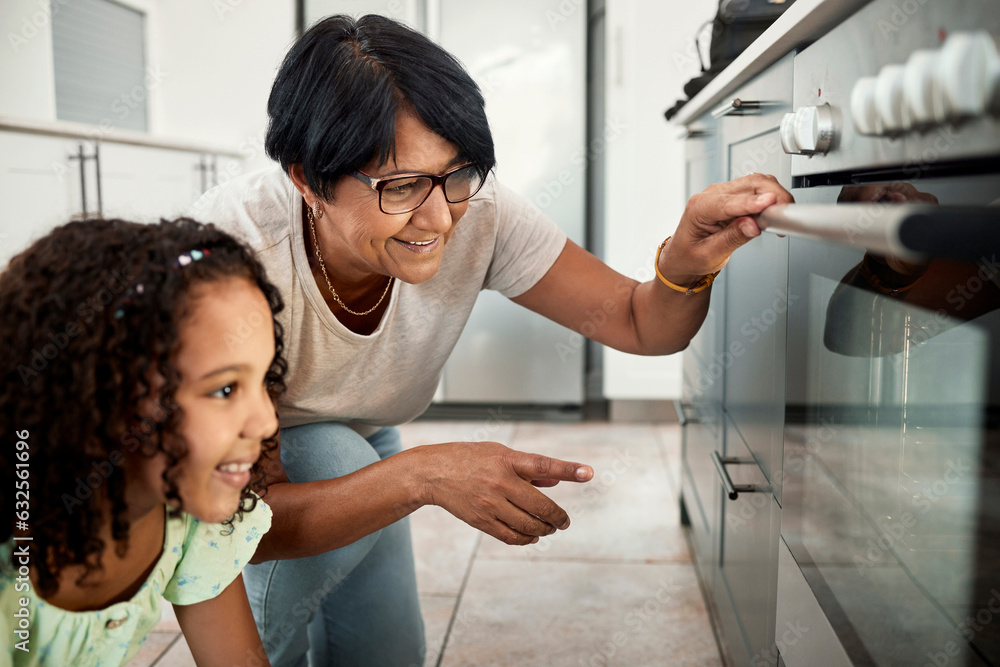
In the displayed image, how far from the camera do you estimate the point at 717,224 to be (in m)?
0.96

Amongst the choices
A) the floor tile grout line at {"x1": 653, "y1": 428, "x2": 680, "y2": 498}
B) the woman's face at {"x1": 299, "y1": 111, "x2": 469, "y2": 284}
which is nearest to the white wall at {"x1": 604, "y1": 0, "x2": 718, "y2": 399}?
the floor tile grout line at {"x1": 653, "y1": 428, "x2": 680, "y2": 498}

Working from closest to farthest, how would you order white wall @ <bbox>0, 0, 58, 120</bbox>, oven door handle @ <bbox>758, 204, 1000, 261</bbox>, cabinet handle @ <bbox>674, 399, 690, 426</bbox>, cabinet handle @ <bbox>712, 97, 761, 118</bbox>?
1. oven door handle @ <bbox>758, 204, 1000, 261</bbox>
2. cabinet handle @ <bbox>712, 97, 761, 118</bbox>
3. cabinet handle @ <bbox>674, 399, 690, 426</bbox>
4. white wall @ <bbox>0, 0, 58, 120</bbox>

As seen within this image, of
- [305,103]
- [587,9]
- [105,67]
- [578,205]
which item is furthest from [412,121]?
[105,67]

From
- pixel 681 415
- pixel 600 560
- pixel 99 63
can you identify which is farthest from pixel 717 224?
pixel 99 63

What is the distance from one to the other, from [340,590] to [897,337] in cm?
98

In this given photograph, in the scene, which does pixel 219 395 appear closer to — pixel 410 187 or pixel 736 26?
pixel 410 187

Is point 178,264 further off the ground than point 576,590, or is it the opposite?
point 178,264

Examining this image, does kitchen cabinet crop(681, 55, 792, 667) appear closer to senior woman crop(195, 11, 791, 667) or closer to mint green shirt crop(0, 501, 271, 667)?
senior woman crop(195, 11, 791, 667)

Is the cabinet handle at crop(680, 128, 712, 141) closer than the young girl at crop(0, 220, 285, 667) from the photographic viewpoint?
No

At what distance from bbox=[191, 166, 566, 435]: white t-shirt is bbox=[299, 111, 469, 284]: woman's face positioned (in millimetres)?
96

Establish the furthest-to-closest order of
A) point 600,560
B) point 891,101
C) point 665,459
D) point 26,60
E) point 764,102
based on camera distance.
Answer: point 26,60, point 665,459, point 600,560, point 764,102, point 891,101

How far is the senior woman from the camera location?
Result: 3.10ft

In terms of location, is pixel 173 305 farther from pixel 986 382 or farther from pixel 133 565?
pixel 986 382

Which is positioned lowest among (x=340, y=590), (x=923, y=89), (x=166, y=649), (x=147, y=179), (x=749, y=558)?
(x=166, y=649)
